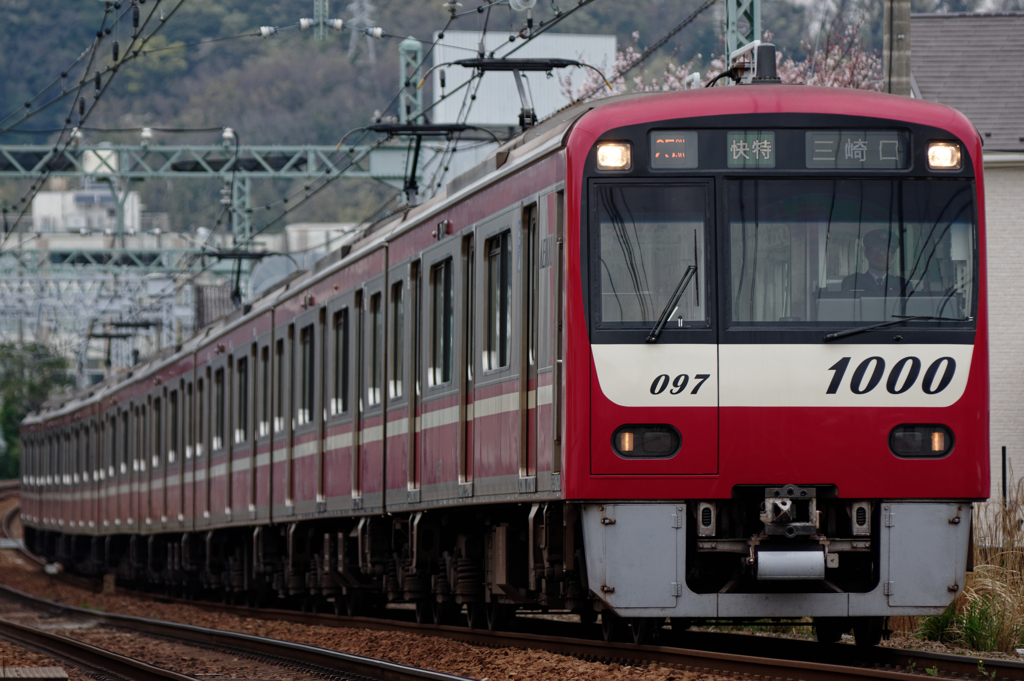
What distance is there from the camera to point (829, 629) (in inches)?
397

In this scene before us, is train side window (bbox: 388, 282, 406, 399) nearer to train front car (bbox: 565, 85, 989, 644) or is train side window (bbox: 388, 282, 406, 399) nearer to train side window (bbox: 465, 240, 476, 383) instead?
train side window (bbox: 465, 240, 476, 383)

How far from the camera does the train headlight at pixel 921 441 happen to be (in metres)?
8.93

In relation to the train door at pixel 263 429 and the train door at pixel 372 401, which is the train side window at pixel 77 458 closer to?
Result: the train door at pixel 263 429

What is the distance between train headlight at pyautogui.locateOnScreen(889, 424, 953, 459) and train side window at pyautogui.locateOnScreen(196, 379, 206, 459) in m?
14.2

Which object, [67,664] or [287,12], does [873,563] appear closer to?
[67,664]

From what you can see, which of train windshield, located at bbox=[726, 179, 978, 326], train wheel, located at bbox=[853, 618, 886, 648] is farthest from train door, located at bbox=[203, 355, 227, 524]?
train windshield, located at bbox=[726, 179, 978, 326]

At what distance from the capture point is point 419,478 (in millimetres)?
12352

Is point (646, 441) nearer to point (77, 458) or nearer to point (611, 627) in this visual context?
point (611, 627)

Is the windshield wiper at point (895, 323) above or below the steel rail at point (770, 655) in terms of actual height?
above

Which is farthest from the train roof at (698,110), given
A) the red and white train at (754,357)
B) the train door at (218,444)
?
the train door at (218,444)

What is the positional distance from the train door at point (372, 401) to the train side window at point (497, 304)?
2.81m

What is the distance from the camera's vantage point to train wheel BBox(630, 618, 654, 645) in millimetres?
9633

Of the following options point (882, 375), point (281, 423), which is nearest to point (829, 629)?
point (882, 375)

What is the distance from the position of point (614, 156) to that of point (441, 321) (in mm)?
3207
